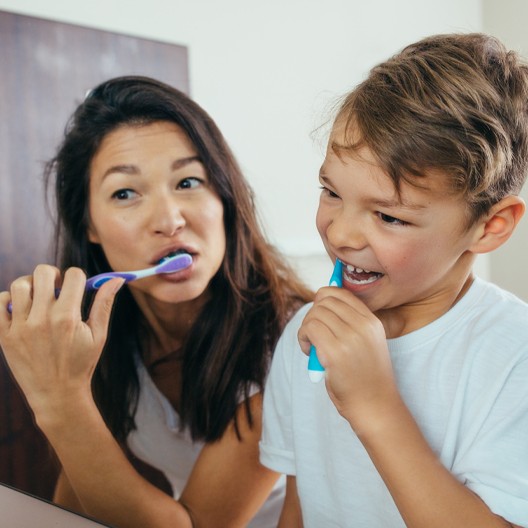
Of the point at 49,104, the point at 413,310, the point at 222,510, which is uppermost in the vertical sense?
the point at 49,104

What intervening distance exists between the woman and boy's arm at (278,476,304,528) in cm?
6

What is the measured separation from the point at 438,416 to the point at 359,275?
12 cm

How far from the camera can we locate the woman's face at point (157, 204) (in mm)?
588

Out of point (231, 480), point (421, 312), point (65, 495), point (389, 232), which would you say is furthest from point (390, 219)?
point (65, 495)

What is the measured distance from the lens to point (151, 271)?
61cm

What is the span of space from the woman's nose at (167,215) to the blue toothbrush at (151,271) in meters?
0.03

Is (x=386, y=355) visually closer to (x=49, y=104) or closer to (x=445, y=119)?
(x=445, y=119)

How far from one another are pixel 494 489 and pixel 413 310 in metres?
0.15

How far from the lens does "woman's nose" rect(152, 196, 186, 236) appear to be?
0.59 meters

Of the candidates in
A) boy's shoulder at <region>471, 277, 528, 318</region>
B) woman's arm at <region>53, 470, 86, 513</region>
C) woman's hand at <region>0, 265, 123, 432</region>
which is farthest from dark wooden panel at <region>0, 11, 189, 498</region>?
boy's shoulder at <region>471, 277, 528, 318</region>

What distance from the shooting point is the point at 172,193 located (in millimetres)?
590

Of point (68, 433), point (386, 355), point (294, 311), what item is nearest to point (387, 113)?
point (386, 355)

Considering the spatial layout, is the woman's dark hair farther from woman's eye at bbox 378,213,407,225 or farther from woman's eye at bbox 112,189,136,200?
woman's eye at bbox 378,213,407,225

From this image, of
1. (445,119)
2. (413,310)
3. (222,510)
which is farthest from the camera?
(222,510)
